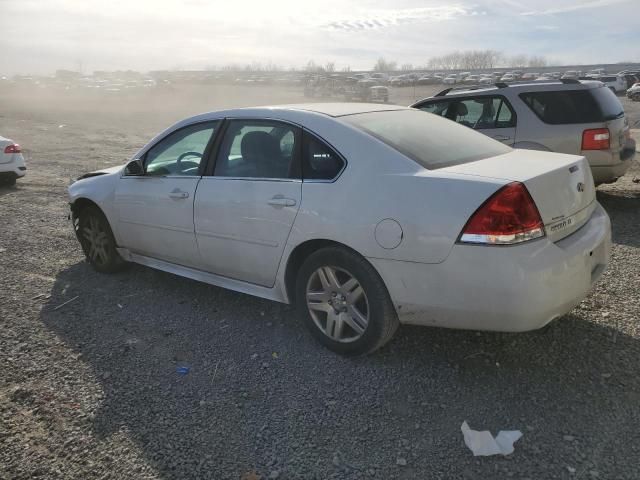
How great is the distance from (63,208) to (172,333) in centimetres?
520

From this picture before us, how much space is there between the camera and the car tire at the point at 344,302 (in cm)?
319

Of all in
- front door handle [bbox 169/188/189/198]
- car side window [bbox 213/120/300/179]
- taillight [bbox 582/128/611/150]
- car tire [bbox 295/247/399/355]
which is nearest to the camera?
car tire [bbox 295/247/399/355]

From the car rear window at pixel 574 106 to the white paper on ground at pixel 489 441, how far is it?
5.15 meters

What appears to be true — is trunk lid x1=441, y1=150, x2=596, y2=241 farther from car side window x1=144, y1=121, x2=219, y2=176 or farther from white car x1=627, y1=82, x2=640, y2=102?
white car x1=627, y1=82, x2=640, y2=102

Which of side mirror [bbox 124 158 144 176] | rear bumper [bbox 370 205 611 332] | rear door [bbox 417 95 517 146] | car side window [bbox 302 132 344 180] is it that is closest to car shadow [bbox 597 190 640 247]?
rear door [bbox 417 95 517 146]

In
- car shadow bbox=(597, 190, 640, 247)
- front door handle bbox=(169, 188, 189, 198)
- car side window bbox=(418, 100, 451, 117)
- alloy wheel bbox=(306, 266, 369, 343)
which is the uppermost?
car side window bbox=(418, 100, 451, 117)

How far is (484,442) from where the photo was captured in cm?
262

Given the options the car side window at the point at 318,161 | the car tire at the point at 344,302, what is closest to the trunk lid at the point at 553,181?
the car side window at the point at 318,161

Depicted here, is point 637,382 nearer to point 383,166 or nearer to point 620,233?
point 383,166

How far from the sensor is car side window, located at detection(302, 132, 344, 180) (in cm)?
339

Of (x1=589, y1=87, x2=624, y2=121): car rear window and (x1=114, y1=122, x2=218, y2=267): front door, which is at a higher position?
(x1=589, y1=87, x2=624, y2=121): car rear window

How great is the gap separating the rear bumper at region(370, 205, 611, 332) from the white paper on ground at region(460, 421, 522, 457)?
1.80 feet

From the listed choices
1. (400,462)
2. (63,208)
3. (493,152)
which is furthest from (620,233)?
(63,208)

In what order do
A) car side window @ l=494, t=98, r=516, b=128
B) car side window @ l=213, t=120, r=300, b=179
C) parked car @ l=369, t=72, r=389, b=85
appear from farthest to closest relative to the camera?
parked car @ l=369, t=72, r=389, b=85
car side window @ l=494, t=98, r=516, b=128
car side window @ l=213, t=120, r=300, b=179
